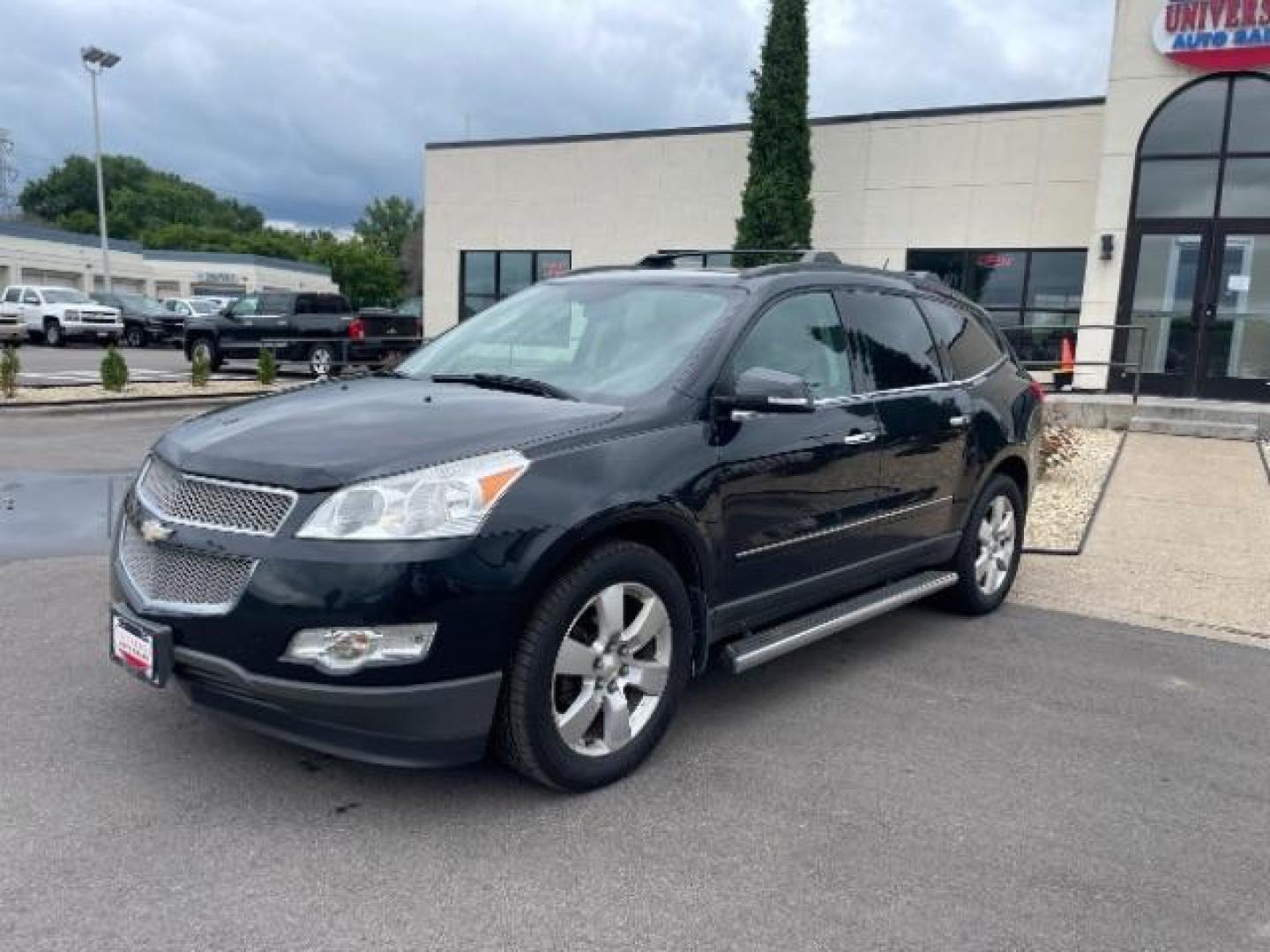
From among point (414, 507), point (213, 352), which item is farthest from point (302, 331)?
point (414, 507)

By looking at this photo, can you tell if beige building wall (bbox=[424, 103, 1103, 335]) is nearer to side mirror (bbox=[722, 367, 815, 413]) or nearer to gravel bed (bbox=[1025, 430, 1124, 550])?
gravel bed (bbox=[1025, 430, 1124, 550])

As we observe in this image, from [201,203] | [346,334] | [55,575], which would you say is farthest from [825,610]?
[201,203]

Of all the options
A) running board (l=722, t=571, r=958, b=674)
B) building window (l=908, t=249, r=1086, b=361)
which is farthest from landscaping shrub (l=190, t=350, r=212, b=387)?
running board (l=722, t=571, r=958, b=674)

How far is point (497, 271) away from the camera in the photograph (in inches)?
925

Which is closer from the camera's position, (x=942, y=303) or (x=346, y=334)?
(x=942, y=303)

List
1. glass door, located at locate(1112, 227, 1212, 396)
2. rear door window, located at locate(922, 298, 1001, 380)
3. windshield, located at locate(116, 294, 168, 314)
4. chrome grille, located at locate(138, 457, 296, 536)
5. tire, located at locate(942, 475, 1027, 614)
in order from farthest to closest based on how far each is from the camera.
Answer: windshield, located at locate(116, 294, 168, 314) → glass door, located at locate(1112, 227, 1212, 396) → tire, located at locate(942, 475, 1027, 614) → rear door window, located at locate(922, 298, 1001, 380) → chrome grille, located at locate(138, 457, 296, 536)

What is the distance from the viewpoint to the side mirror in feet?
12.5

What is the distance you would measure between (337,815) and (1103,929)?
2275 millimetres

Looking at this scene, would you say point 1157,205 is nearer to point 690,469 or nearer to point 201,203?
point 690,469

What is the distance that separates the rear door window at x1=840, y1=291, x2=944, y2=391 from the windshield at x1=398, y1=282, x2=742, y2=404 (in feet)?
2.74

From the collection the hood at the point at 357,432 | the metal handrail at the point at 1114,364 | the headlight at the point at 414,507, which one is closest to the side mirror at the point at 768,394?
the hood at the point at 357,432

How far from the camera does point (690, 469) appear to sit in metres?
3.74

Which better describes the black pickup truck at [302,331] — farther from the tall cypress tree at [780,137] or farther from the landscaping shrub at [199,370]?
the tall cypress tree at [780,137]

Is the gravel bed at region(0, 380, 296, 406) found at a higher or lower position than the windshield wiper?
lower
